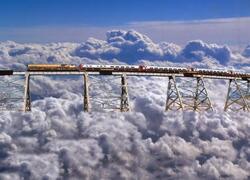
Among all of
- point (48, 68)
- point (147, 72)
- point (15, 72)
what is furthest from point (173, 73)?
point (15, 72)

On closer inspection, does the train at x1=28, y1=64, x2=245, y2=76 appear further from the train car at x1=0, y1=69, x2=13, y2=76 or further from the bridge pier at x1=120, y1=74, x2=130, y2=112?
the train car at x1=0, y1=69, x2=13, y2=76

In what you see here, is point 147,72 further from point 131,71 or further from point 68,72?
point 68,72

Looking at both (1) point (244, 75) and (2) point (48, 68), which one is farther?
(1) point (244, 75)

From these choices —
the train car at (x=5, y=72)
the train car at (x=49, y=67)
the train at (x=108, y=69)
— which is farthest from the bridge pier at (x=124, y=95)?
the train car at (x=5, y=72)

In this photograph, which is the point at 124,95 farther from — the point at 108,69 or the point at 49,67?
the point at 49,67

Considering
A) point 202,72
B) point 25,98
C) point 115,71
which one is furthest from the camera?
point 202,72

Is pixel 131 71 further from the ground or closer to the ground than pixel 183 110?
further from the ground

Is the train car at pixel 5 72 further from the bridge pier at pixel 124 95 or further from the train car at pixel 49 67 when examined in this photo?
the bridge pier at pixel 124 95

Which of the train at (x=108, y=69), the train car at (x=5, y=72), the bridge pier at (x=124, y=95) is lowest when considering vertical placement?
the bridge pier at (x=124, y=95)

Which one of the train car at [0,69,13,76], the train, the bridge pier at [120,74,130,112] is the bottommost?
the bridge pier at [120,74,130,112]

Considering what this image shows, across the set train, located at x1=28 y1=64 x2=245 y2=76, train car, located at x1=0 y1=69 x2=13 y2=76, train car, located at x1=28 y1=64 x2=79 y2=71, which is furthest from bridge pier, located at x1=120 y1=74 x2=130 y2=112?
train car, located at x1=0 y1=69 x2=13 y2=76

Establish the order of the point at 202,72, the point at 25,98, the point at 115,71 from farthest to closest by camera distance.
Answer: the point at 202,72, the point at 115,71, the point at 25,98
